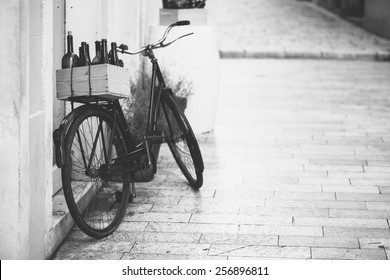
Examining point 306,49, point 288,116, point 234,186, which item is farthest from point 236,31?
point 234,186

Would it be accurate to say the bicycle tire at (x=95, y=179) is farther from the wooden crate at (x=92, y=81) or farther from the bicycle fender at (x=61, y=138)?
the wooden crate at (x=92, y=81)

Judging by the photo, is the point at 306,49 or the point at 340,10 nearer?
the point at 306,49

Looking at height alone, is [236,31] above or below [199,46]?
below

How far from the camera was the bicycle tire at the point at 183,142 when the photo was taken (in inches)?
277

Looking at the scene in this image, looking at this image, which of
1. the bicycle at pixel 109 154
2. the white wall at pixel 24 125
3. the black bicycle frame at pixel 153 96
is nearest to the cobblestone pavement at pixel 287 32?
the bicycle at pixel 109 154

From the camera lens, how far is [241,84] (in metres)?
14.0

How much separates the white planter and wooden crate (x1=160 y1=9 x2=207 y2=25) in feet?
0.55

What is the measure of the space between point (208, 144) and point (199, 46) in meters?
1.11

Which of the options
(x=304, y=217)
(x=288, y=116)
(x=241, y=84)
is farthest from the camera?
(x=241, y=84)

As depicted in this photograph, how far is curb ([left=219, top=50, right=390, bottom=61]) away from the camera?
57.3ft

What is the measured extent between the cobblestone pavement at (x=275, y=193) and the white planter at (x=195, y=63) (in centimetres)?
40

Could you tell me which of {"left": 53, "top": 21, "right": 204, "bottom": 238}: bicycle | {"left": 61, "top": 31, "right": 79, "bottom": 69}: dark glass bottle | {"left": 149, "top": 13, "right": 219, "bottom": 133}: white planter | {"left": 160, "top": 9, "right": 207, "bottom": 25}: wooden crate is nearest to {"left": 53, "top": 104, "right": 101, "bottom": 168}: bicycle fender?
{"left": 53, "top": 21, "right": 204, "bottom": 238}: bicycle
